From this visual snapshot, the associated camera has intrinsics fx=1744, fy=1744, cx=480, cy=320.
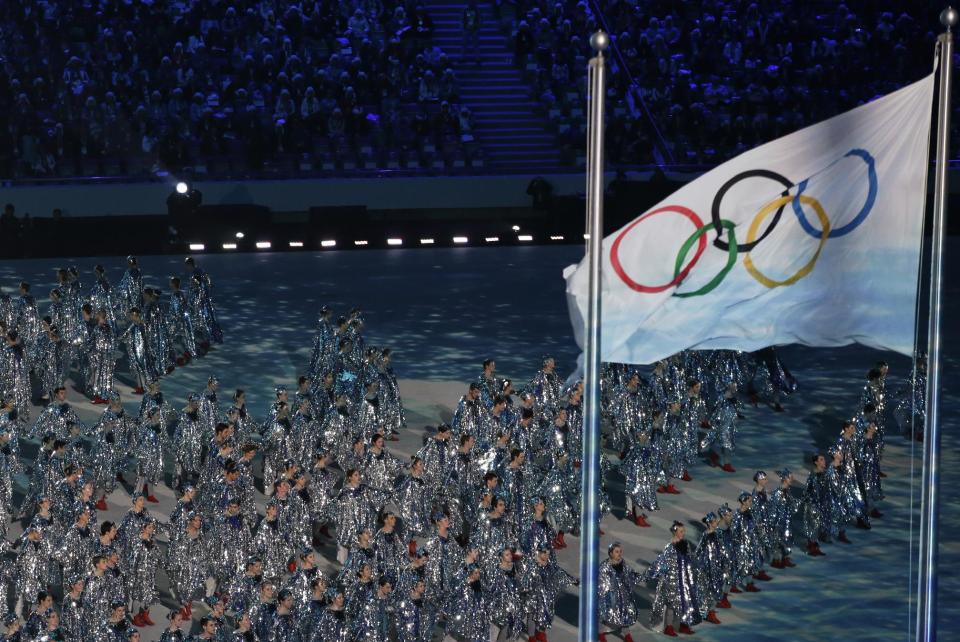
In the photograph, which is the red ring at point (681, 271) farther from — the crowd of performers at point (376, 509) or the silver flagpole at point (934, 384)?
the crowd of performers at point (376, 509)

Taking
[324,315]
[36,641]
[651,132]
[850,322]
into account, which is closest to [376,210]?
[651,132]

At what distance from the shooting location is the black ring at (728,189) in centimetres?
970

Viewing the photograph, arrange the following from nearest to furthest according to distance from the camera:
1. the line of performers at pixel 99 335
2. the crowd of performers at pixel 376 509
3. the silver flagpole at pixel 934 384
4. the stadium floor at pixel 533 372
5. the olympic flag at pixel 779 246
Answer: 1. the silver flagpole at pixel 934 384
2. the olympic flag at pixel 779 246
3. the crowd of performers at pixel 376 509
4. the stadium floor at pixel 533 372
5. the line of performers at pixel 99 335

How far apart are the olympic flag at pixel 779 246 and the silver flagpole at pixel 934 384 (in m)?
0.26

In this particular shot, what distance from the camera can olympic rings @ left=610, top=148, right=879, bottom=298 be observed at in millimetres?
→ 9727

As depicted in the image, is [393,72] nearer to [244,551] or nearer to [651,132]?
[651,132]

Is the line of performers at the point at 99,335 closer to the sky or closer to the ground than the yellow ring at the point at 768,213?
closer to the ground

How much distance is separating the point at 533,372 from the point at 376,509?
5.61 m

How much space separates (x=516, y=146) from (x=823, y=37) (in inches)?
275

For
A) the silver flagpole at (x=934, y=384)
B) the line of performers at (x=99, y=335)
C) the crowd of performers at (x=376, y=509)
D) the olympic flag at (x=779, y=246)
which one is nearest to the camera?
the silver flagpole at (x=934, y=384)

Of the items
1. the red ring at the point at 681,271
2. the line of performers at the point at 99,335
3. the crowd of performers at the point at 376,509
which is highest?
the red ring at the point at 681,271

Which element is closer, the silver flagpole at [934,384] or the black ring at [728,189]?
the silver flagpole at [934,384]

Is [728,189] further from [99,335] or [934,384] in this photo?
[99,335]

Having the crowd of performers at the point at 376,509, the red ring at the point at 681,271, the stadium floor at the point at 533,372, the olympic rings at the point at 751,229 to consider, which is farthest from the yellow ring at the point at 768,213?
the crowd of performers at the point at 376,509
